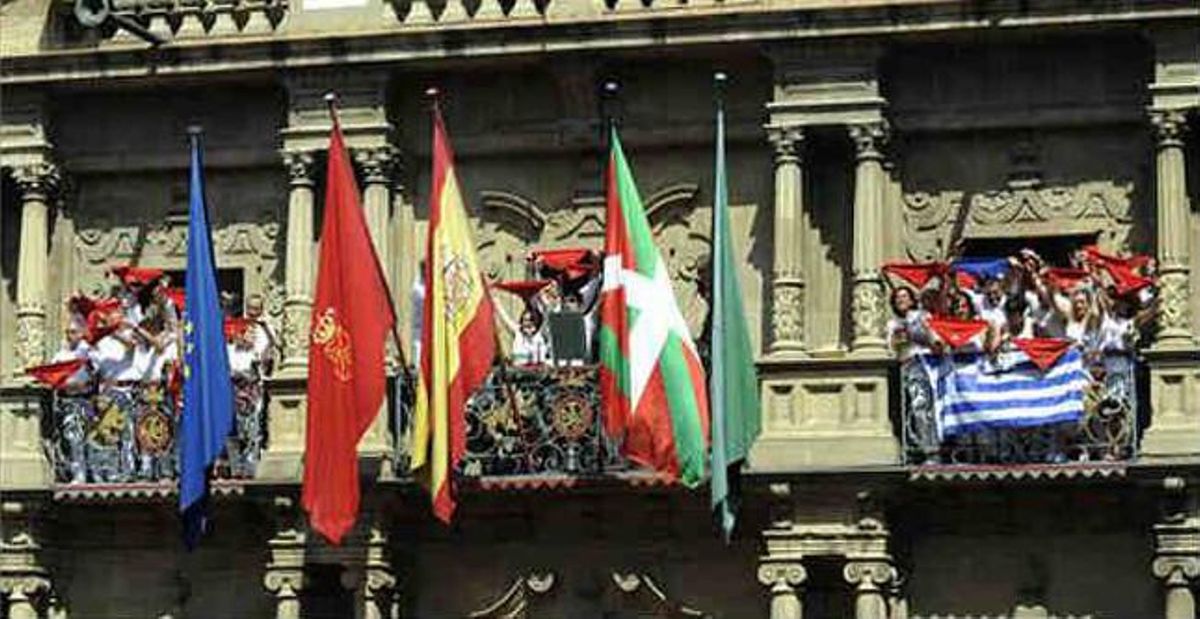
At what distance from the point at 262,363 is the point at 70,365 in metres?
1.93

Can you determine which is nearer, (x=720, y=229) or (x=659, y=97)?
(x=720, y=229)

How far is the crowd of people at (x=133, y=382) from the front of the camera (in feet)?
103

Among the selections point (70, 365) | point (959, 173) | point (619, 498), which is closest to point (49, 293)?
point (70, 365)

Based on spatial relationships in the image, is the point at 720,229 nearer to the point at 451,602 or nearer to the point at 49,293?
the point at 451,602

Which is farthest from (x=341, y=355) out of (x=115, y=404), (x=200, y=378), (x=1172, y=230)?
(x=1172, y=230)

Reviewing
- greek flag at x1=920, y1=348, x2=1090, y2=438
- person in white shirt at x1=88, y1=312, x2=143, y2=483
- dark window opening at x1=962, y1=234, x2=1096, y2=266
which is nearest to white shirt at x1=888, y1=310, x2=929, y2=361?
greek flag at x1=920, y1=348, x2=1090, y2=438

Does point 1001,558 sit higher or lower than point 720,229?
lower

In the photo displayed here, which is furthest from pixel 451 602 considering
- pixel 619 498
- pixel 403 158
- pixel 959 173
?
pixel 959 173

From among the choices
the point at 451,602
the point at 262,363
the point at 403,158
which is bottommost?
the point at 451,602

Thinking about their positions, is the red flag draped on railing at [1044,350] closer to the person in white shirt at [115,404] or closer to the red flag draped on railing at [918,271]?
the red flag draped on railing at [918,271]

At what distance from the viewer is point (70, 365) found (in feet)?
104

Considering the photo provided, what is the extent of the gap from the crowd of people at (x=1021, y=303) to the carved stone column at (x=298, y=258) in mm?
5749

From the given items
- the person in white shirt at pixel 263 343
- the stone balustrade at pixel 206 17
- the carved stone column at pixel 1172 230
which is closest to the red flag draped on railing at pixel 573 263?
the person in white shirt at pixel 263 343

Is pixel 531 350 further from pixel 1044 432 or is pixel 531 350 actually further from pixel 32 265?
pixel 32 265
